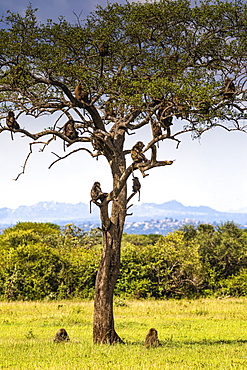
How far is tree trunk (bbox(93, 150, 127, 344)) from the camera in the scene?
13.0m

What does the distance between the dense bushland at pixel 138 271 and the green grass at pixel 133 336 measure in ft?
5.41

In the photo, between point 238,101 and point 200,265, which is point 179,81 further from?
point 200,265

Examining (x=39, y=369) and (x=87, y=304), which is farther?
(x=87, y=304)

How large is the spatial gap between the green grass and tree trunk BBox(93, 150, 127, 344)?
53cm

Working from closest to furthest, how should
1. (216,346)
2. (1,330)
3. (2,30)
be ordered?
(216,346), (2,30), (1,330)

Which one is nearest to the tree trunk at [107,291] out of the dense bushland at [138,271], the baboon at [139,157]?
the baboon at [139,157]

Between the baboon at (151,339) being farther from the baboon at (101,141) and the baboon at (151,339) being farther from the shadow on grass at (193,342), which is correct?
the baboon at (101,141)

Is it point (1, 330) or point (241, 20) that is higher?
point (241, 20)

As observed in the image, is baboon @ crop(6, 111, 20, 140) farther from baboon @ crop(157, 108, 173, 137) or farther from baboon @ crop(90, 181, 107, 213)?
baboon @ crop(157, 108, 173, 137)

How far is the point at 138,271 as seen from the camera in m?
27.2

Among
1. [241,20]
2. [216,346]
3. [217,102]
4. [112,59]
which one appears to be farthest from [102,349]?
[241,20]

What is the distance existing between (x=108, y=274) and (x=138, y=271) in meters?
14.3

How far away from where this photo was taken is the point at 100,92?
47.3 feet

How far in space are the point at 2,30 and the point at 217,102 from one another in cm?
696
